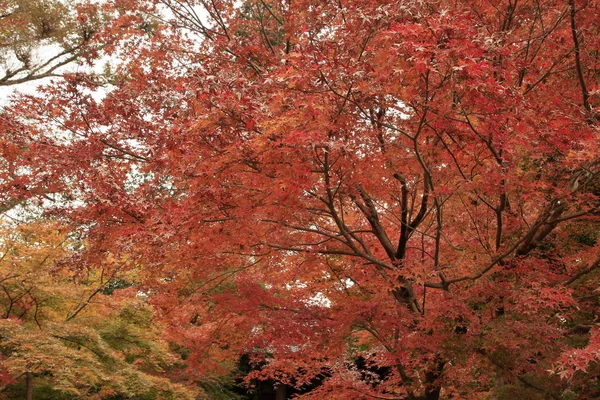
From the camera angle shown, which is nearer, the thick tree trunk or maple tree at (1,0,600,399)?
maple tree at (1,0,600,399)

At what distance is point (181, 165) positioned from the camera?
5004 millimetres

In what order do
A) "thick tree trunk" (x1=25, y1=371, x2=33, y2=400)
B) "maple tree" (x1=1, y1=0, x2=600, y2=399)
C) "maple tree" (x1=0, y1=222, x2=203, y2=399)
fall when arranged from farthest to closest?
"thick tree trunk" (x1=25, y1=371, x2=33, y2=400)
"maple tree" (x1=0, y1=222, x2=203, y2=399)
"maple tree" (x1=1, y1=0, x2=600, y2=399)

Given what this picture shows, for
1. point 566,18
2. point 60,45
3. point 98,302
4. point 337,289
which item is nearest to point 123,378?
point 98,302

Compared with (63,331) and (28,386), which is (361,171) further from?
(28,386)

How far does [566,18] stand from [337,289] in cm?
389

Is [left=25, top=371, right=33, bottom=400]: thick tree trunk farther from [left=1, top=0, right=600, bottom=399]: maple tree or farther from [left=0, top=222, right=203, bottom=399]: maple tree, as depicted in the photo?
[left=1, top=0, right=600, bottom=399]: maple tree

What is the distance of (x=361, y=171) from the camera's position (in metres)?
5.22

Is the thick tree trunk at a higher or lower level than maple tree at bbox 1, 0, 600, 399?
lower

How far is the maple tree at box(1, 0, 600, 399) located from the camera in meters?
4.34

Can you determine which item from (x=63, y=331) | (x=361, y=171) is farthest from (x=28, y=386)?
(x=361, y=171)

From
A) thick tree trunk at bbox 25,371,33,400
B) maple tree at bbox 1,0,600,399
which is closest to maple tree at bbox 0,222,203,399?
thick tree trunk at bbox 25,371,33,400

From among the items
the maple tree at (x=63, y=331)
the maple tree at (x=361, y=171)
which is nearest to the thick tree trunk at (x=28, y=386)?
the maple tree at (x=63, y=331)

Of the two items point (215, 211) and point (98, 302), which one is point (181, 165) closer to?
point (215, 211)

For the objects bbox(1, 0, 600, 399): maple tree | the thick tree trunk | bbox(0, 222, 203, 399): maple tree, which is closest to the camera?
bbox(1, 0, 600, 399): maple tree
